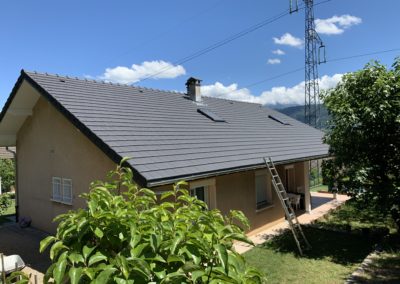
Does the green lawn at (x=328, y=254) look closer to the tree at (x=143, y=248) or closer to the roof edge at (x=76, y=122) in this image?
the roof edge at (x=76, y=122)

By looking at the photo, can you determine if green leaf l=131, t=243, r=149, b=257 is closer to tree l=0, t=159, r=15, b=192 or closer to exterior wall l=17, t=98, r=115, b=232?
exterior wall l=17, t=98, r=115, b=232

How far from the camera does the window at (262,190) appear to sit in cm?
1397

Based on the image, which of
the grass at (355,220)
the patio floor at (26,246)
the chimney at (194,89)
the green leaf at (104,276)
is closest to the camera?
the green leaf at (104,276)

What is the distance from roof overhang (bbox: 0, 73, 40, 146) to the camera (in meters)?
12.1

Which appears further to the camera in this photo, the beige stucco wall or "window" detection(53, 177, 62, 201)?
"window" detection(53, 177, 62, 201)

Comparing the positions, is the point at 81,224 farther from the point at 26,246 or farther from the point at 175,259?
the point at 26,246

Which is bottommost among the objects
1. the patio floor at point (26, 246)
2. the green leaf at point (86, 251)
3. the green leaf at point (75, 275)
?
the patio floor at point (26, 246)

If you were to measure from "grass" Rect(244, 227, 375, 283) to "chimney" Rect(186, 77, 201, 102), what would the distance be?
832cm

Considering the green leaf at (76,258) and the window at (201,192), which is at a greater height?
the green leaf at (76,258)

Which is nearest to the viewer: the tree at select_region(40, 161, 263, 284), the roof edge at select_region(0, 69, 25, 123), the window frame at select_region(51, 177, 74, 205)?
the tree at select_region(40, 161, 263, 284)

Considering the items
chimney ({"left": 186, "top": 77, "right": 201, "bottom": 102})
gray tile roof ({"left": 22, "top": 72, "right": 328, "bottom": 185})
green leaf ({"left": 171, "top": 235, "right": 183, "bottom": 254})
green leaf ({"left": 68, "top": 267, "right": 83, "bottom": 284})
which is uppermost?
chimney ({"left": 186, "top": 77, "right": 201, "bottom": 102})

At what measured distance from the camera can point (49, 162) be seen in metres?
12.5

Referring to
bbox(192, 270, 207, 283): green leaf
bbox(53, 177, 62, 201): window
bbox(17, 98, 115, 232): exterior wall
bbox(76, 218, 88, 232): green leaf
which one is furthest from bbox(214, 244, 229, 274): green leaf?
bbox(53, 177, 62, 201): window

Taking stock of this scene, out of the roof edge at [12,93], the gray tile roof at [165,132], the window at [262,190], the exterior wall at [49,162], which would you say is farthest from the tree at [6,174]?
the window at [262,190]
